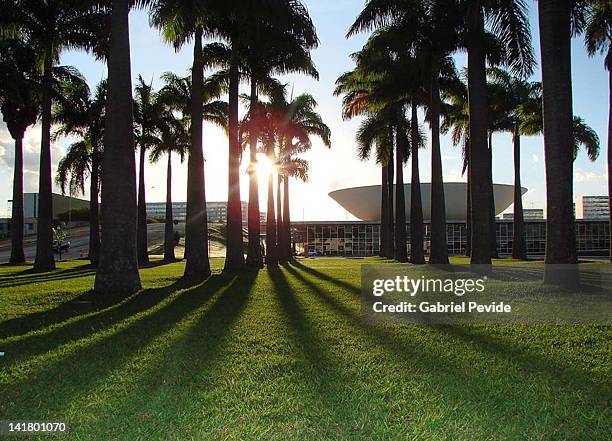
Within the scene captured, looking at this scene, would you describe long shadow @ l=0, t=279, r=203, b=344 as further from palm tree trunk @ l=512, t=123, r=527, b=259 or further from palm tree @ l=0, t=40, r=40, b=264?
palm tree trunk @ l=512, t=123, r=527, b=259

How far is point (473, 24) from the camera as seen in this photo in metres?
16.3

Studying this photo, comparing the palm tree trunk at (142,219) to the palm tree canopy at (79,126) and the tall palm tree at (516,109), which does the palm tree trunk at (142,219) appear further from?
the tall palm tree at (516,109)

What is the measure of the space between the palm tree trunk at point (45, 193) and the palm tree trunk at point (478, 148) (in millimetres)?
18635

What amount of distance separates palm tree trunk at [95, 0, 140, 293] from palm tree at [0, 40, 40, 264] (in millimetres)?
9804

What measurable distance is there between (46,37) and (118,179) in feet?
43.7

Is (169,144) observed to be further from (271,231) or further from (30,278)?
(30,278)

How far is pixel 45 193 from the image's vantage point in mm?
22938

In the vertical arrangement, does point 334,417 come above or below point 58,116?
below

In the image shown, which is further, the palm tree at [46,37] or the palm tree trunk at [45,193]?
the palm tree trunk at [45,193]

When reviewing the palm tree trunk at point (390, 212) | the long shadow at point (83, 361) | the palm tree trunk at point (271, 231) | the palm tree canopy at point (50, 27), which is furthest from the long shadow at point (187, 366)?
the palm tree trunk at point (390, 212)

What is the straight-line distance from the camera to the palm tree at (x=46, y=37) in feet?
66.3

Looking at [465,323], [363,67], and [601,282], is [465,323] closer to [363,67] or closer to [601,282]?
[601,282]

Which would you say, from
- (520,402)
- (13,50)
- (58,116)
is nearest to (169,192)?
(58,116)

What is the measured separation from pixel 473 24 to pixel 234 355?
14621mm
